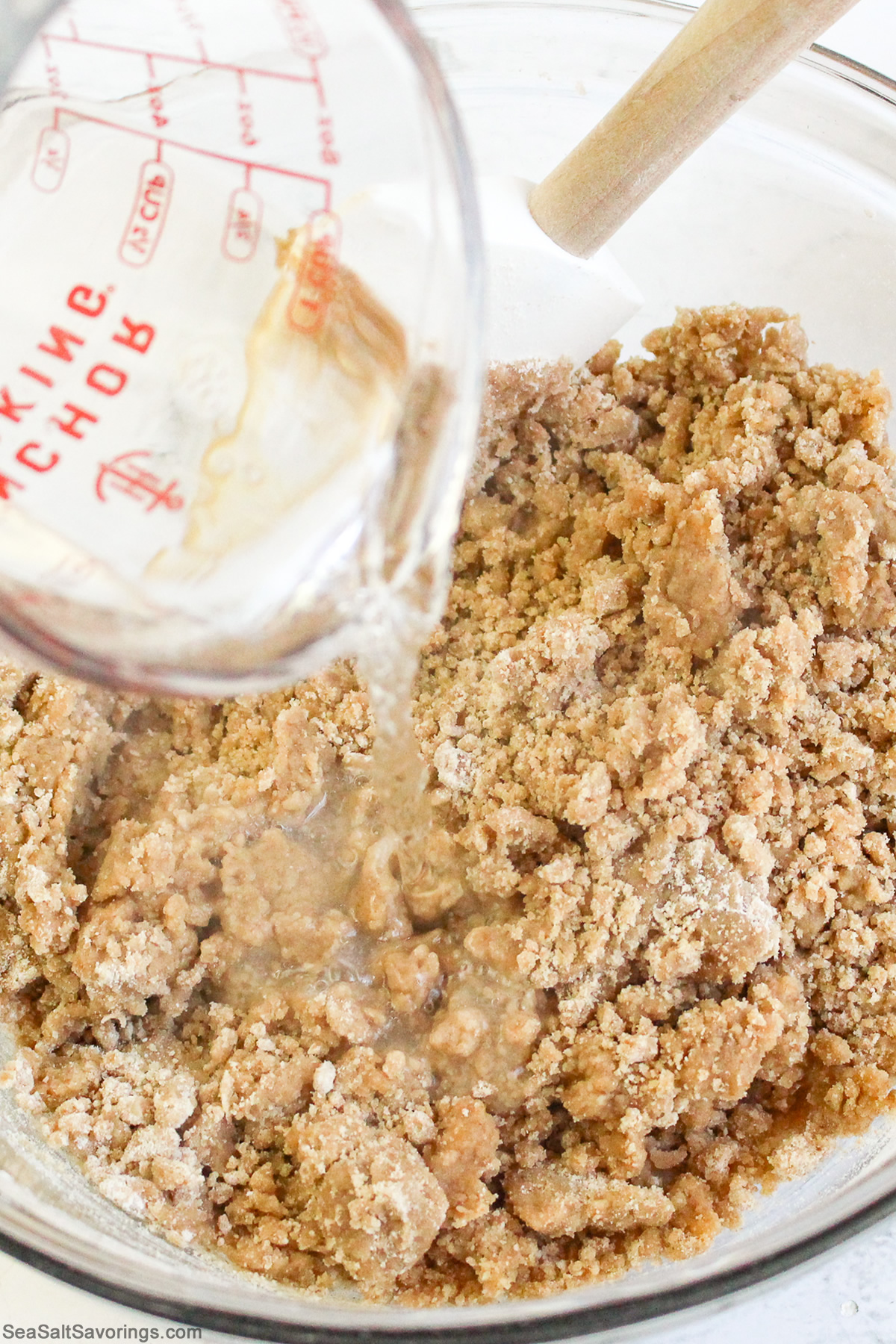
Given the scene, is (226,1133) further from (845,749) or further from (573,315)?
(573,315)

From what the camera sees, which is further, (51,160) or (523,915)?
(523,915)

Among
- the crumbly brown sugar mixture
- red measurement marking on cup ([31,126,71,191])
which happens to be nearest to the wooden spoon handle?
the crumbly brown sugar mixture

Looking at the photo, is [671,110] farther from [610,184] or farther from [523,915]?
[523,915]

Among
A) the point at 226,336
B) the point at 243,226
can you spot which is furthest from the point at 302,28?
the point at 226,336

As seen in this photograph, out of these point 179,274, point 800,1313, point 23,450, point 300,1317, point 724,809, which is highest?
point 179,274

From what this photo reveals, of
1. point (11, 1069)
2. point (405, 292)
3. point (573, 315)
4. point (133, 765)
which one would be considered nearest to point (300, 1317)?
point (11, 1069)

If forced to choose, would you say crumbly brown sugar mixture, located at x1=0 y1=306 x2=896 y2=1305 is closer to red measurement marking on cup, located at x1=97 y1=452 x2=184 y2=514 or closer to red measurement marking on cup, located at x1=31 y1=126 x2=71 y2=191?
red measurement marking on cup, located at x1=97 y1=452 x2=184 y2=514

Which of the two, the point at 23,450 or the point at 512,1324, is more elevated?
the point at 23,450
